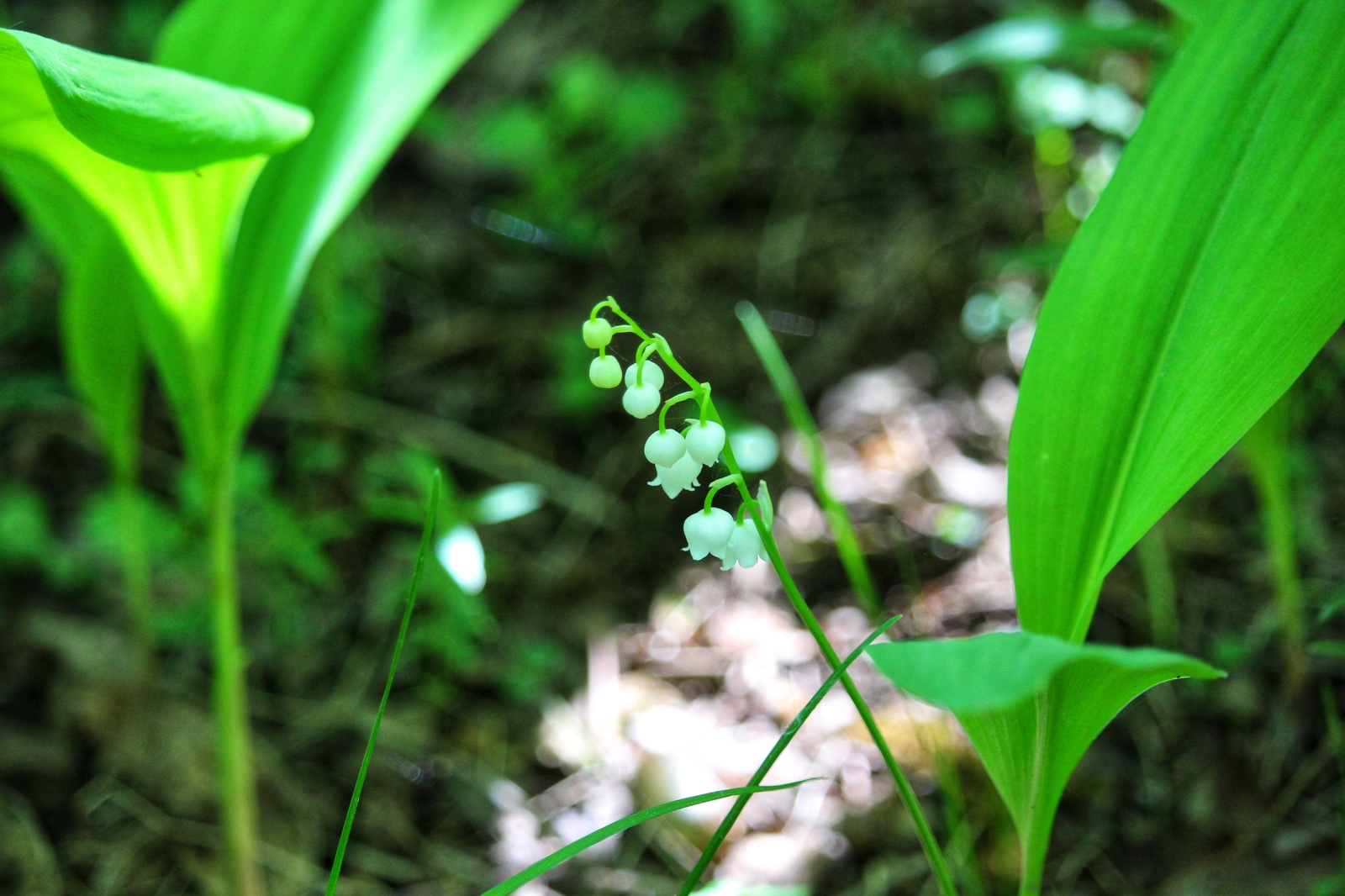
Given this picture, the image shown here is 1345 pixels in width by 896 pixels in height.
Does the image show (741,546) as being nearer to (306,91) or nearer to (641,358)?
(641,358)

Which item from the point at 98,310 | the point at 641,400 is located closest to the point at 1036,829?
the point at 641,400

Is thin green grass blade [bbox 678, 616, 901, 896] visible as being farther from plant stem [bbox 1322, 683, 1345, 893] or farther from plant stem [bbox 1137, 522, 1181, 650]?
plant stem [bbox 1137, 522, 1181, 650]

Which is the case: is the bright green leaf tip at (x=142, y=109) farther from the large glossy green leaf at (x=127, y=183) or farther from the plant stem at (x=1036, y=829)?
the plant stem at (x=1036, y=829)

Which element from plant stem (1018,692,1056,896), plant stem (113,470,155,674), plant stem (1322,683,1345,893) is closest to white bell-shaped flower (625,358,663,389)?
plant stem (1018,692,1056,896)

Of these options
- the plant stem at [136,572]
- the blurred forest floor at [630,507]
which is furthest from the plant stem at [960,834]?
the plant stem at [136,572]

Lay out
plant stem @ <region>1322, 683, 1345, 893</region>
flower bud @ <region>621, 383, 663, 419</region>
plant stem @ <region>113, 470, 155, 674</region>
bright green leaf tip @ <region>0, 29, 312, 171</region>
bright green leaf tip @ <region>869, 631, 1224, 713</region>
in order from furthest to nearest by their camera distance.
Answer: plant stem @ <region>113, 470, 155, 674</region>
plant stem @ <region>1322, 683, 1345, 893</region>
flower bud @ <region>621, 383, 663, 419</region>
bright green leaf tip @ <region>0, 29, 312, 171</region>
bright green leaf tip @ <region>869, 631, 1224, 713</region>

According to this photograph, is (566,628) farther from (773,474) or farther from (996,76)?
(996,76)
